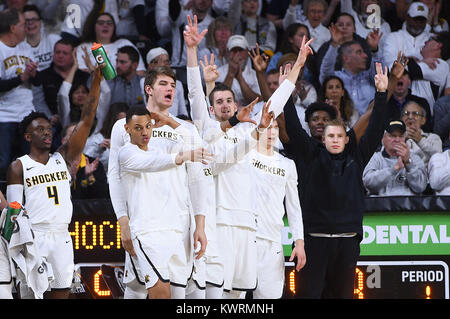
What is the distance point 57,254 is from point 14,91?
329cm

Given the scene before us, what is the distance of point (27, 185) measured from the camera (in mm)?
7789

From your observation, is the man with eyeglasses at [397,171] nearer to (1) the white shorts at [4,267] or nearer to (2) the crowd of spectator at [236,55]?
(2) the crowd of spectator at [236,55]

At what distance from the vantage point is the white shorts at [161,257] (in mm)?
6301

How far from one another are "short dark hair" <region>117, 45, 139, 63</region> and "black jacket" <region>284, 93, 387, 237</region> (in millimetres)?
3501

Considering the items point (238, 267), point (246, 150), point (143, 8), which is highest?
point (143, 8)

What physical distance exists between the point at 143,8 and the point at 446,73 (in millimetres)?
3900

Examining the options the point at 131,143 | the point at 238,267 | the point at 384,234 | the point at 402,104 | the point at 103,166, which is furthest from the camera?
the point at 402,104

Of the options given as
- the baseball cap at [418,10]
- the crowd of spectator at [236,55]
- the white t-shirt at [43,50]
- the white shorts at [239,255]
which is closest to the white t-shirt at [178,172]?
the white shorts at [239,255]

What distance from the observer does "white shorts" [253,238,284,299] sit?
776cm

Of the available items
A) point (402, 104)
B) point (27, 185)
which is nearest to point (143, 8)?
point (402, 104)

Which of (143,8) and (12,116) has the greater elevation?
(143,8)

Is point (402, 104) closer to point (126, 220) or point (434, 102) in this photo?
point (434, 102)

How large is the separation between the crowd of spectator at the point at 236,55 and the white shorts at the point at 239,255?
7.45 ft

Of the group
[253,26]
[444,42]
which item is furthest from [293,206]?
[444,42]
